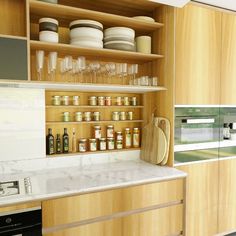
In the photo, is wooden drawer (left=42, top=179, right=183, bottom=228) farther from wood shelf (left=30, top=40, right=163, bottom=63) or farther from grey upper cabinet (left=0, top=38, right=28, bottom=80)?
wood shelf (left=30, top=40, right=163, bottom=63)

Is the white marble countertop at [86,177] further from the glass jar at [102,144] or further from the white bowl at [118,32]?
the white bowl at [118,32]

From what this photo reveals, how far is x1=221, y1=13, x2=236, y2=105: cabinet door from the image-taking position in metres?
2.18

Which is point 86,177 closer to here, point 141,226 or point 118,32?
point 141,226

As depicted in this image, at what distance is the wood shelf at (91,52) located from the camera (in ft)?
5.38

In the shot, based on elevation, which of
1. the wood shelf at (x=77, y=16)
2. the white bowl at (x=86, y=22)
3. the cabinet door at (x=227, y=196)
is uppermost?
the wood shelf at (x=77, y=16)

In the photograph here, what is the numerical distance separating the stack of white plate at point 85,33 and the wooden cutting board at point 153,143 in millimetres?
893

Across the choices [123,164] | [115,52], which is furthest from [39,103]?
[123,164]

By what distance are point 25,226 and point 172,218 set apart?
1133 millimetres

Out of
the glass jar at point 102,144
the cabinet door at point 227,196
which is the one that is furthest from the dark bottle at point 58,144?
the cabinet door at point 227,196

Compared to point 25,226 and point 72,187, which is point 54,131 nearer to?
point 72,187

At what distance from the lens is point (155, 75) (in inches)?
83.9

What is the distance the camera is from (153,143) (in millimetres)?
2059

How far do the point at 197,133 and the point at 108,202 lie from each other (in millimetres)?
1081

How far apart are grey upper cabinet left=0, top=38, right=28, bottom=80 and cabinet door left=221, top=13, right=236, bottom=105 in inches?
70.9
